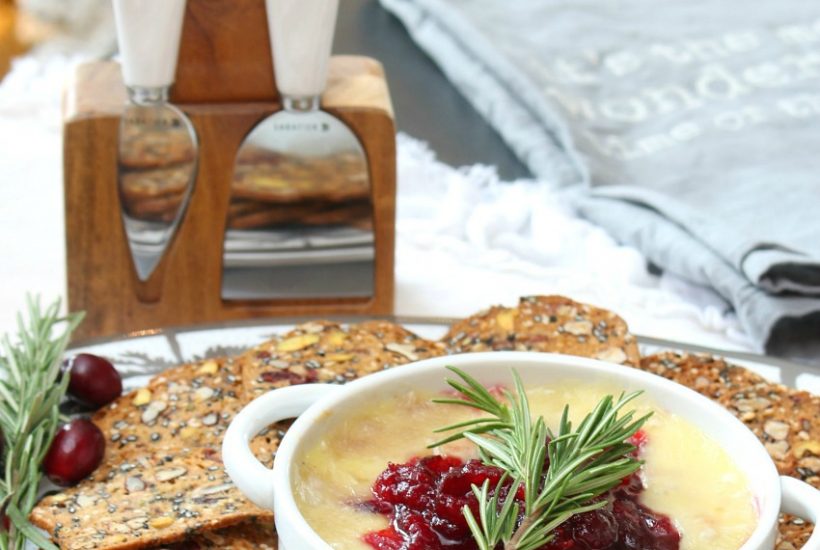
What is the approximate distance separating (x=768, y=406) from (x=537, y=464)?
1.52 feet

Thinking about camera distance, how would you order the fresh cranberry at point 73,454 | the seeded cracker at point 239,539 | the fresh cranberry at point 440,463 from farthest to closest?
1. the fresh cranberry at point 73,454
2. the seeded cracker at point 239,539
3. the fresh cranberry at point 440,463

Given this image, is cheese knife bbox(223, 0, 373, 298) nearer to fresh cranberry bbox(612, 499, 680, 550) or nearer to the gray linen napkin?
the gray linen napkin

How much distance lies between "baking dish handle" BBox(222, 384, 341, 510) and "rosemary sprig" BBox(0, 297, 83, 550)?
0.19 m

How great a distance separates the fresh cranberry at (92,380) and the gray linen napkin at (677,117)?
3.09ft

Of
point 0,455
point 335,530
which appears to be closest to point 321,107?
point 0,455

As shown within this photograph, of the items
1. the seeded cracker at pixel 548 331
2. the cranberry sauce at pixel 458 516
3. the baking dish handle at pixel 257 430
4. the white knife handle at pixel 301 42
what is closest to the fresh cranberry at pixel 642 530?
the cranberry sauce at pixel 458 516

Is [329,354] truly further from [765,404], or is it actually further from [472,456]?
[765,404]

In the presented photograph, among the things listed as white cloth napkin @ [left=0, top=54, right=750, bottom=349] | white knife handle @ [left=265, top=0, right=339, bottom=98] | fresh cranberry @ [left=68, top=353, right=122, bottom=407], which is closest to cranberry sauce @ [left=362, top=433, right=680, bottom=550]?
fresh cranberry @ [left=68, top=353, right=122, bottom=407]

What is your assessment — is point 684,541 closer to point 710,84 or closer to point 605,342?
point 605,342

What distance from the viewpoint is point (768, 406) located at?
1329mm

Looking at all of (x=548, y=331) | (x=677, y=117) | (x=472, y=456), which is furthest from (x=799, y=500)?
(x=677, y=117)

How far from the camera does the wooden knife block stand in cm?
166

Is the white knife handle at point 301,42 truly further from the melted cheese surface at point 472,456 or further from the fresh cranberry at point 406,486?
the fresh cranberry at point 406,486

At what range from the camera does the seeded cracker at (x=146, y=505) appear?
1116mm
